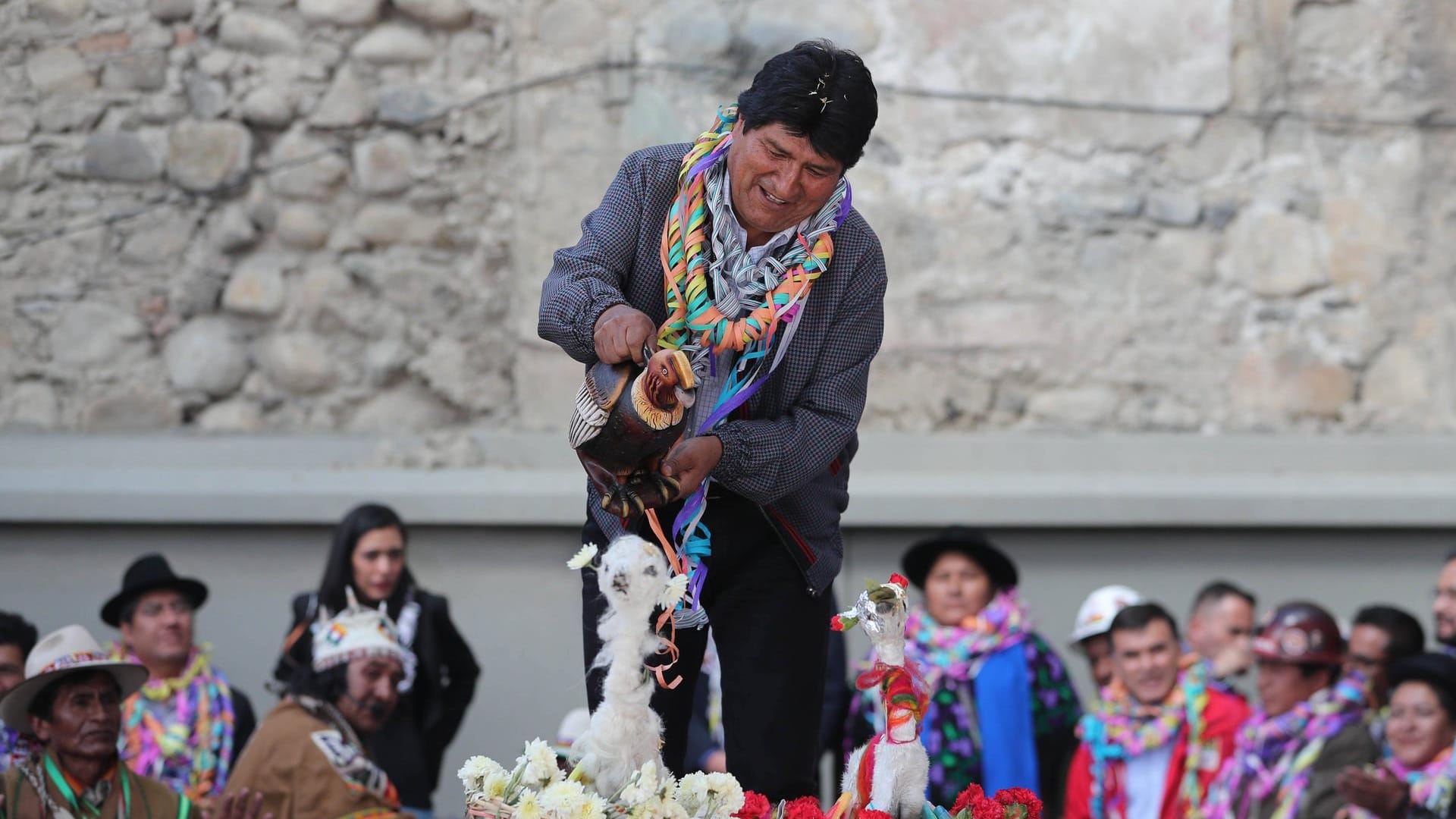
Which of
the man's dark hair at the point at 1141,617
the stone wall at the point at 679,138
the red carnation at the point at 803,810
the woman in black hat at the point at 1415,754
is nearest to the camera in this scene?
the red carnation at the point at 803,810

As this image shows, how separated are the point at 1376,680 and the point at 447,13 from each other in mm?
3975

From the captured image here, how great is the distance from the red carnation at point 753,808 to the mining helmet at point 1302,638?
3.29 metres

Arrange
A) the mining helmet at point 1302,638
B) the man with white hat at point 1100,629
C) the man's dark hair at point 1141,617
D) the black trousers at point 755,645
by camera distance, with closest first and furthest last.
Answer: the black trousers at point 755,645 < the mining helmet at point 1302,638 < the man's dark hair at point 1141,617 < the man with white hat at point 1100,629

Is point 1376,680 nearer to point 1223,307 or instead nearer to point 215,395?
point 1223,307

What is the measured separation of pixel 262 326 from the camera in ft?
21.1

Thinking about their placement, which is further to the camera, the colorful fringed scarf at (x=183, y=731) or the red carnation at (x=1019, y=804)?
the colorful fringed scarf at (x=183, y=731)

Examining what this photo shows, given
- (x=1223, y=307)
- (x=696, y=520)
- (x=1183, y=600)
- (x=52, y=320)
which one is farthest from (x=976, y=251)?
(x=696, y=520)

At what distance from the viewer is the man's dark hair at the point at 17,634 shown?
483cm

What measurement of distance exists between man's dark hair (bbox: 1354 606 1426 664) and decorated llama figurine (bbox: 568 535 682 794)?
3.52 meters

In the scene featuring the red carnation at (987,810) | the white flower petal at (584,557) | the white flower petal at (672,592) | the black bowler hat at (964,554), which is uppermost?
the black bowler hat at (964,554)

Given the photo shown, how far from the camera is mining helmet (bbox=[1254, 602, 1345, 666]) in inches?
211

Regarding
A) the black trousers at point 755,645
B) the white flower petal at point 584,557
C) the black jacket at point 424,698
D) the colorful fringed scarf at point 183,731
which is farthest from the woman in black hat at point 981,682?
the white flower petal at point 584,557

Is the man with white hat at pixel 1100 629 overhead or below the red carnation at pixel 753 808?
overhead

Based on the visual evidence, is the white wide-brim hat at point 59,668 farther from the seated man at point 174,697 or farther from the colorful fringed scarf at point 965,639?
the colorful fringed scarf at point 965,639
